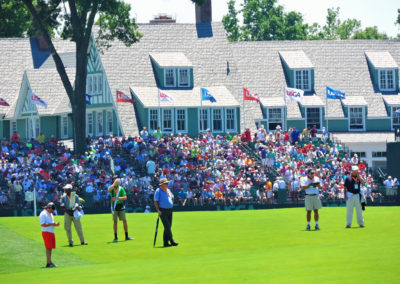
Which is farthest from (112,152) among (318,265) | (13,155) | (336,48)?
(318,265)

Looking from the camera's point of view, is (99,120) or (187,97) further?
(187,97)

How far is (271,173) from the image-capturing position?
5616 cm

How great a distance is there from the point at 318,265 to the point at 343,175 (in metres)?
35.9

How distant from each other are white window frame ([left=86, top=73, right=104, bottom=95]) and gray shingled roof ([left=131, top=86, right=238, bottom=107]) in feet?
7.69

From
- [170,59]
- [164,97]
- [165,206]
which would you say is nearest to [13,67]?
[170,59]

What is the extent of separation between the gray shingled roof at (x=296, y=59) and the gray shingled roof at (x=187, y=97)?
6.74m

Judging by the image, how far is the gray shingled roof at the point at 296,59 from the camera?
70062 mm

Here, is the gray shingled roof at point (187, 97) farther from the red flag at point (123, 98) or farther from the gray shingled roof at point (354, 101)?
the gray shingled roof at point (354, 101)

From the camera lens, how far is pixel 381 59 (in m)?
72.1

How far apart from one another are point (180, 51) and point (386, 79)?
53.2 ft

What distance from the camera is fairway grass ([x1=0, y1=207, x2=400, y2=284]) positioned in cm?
1997

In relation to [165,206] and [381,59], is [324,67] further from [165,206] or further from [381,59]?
[165,206]

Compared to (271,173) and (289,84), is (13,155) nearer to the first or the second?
(271,173)

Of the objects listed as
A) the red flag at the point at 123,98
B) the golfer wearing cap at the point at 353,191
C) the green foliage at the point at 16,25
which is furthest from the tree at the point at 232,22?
the golfer wearing cap at the point at 353,191
